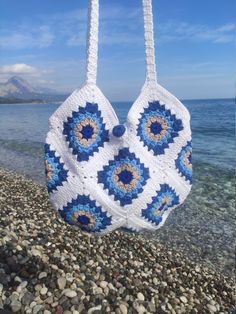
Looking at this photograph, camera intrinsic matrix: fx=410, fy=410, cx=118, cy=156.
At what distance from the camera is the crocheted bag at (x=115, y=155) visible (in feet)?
8.87

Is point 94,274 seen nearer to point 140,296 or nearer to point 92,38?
point 140,296

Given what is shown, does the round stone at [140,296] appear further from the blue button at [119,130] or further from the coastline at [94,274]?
the blue button at [119,130]

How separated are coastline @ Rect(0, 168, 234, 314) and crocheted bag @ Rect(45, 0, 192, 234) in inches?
92.0

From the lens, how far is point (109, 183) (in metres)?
2.83

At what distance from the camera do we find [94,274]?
5.64m

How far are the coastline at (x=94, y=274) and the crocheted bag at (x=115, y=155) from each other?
2.34 meters

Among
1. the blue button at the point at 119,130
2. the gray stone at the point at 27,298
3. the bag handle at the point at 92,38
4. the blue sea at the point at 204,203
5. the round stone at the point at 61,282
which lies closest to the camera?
the bag handle at the point at 92,38

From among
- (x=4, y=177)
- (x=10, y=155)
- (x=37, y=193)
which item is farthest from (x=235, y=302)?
(x=10, y=155)

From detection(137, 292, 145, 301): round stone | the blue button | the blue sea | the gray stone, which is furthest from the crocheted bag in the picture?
the blue sea

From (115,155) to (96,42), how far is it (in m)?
0.75

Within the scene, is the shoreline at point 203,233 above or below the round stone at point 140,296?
below

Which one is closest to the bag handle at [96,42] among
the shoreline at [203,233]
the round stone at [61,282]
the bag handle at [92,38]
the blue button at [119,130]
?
the bag handle at [92,38]

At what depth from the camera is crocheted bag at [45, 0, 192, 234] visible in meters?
2.70

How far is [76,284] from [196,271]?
271 centimetres
